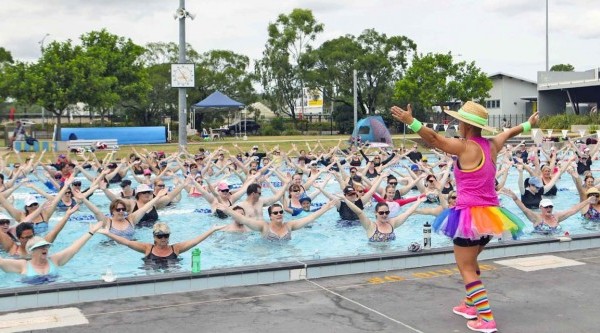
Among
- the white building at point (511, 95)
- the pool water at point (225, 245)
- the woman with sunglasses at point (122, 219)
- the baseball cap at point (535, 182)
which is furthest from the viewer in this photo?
the white building at point (511, 95)

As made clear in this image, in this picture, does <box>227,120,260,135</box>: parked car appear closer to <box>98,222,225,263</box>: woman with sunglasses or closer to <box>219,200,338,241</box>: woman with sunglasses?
<box>219,200,338,241</box>: woman with sunglasses

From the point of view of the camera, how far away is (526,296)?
7375 millimetres

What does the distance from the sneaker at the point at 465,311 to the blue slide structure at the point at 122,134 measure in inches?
1340

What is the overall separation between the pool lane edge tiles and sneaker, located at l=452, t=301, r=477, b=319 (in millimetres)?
3531

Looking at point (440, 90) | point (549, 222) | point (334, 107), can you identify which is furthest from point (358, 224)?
point (334, 107)

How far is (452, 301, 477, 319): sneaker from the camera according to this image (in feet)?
21.0

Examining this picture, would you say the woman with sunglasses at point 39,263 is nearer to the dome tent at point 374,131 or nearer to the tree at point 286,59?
the dome tent at point 374,131

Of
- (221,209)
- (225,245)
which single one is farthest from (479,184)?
(225,245)

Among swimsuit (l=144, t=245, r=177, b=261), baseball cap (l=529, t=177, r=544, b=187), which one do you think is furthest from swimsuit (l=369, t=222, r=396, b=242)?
baseball cap (l=529, t=177, r=544, b=187)

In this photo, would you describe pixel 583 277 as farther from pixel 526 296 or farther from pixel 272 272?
pixel 272 272

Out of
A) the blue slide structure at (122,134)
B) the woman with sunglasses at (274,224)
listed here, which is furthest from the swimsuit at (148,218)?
the blue slide structure at (122,134)

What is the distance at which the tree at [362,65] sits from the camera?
53.0 metres

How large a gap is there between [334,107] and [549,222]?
43.1 meters

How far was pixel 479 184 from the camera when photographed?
20.0ft
